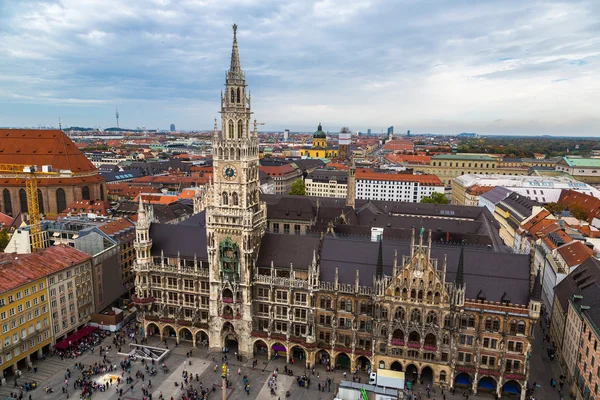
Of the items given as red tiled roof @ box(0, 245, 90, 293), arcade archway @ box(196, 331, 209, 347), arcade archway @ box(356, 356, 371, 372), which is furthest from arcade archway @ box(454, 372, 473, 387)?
red tiled roof @ box(0, 245, 90, 293)

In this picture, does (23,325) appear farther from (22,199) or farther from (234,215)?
(22,199)

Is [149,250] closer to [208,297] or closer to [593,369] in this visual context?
[208,297]

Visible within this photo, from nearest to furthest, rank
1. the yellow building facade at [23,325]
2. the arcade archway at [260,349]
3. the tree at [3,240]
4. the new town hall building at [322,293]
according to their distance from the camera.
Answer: the new town hall building at [322,293]
the yellow building facade at [23,325]
the arcade archway at [260,349]
the tree at [3,240]

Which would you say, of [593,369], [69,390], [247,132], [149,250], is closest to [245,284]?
[149,250]

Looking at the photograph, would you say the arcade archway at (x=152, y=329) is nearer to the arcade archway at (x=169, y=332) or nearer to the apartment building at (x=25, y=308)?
the arcade archway at (x=169, y=332)

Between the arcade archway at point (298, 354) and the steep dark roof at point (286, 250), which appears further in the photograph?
the arcade archway at point (298, 354)

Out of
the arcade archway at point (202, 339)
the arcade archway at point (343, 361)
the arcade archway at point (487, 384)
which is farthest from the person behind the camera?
the arcade archway at point (202, 339)

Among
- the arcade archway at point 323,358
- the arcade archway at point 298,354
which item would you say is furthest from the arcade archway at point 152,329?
the arcade archway at point 323,358

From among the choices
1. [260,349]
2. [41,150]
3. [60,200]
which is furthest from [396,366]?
[41,150]
